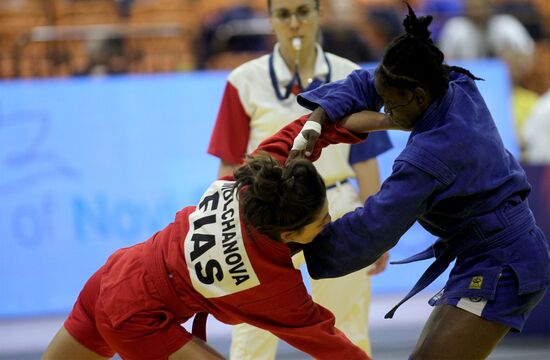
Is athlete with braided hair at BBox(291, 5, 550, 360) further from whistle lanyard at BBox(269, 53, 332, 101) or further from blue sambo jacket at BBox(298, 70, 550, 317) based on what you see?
whistle lanyard at BBox(269, 53, 332, 101)

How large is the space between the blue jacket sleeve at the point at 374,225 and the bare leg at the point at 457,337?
0.31m

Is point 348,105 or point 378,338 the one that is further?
point 378,338

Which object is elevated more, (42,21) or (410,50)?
(410,50)

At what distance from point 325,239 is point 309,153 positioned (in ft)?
1.00

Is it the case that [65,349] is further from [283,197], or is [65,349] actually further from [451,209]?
[451,209]

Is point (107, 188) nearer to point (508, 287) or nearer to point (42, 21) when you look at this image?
point (42, 21)

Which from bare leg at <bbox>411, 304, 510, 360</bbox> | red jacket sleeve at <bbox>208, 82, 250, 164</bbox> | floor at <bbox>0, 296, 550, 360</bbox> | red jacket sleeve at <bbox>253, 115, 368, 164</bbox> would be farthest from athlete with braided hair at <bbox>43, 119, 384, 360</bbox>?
floor at <bbox>0, 296, 550, 360</bbox>

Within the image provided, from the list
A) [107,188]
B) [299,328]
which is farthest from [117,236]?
[299,328]

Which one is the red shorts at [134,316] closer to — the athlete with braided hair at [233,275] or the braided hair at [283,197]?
the athlete with braided hair at [233,275]

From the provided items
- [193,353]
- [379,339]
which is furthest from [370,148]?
[379,339]

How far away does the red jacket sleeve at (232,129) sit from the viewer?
4547 millimetres

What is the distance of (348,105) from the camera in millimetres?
3473

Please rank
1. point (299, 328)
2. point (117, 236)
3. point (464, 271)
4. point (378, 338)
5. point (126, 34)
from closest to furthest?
1. point (299, 328)
2. point (464, 271)
3. point (378, 338)
4. point (117, 236)
5. point (126, 34)

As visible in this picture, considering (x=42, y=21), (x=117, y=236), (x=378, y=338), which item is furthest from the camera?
(x=42, y=21)
